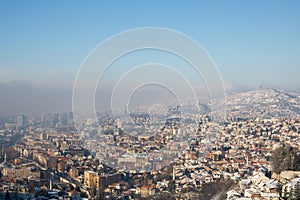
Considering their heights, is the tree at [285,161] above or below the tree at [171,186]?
above

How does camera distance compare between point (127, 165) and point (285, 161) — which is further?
point (285, 161)

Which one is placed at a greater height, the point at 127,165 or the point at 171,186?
the point at 127,165

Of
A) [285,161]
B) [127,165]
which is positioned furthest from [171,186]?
[285,161]

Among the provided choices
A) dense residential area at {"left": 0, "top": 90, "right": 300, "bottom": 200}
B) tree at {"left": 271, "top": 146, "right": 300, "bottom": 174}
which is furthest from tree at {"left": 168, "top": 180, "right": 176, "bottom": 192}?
tree at {"left": 271, "top": 146, "right": 300, "bottom": 174}

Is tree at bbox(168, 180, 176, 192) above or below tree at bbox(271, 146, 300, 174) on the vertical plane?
below

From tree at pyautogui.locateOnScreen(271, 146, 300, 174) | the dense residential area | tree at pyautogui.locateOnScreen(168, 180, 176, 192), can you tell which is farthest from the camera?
tree at pyautogui.locateOnScreen(168, 180, 176, 192)

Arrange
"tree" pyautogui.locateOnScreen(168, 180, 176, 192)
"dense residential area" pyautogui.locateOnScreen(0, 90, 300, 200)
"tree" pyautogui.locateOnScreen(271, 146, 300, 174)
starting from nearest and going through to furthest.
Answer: "dense residential area" pyautogui.locateOnScreen(0, 90, 300, 200) → "tree" pyautogui.locateOnScreen(271, 146, 300, 174) → "tree" pyautogui.locateOnScreen(168, 180, 176, 192)

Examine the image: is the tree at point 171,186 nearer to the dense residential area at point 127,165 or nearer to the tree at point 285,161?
the dense residential area at point 127,165

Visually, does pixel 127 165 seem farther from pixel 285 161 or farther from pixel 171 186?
pixel 285 161

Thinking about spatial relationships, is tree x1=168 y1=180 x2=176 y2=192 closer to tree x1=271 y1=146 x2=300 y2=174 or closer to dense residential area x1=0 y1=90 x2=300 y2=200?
dense residential area x1=0 y1=90 x2=300 y2=200

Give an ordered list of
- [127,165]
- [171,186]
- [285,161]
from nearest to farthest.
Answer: [127,165] → [285,161] → [171,186]

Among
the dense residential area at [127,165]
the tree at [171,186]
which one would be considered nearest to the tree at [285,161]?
the dense residential area at [127,165]

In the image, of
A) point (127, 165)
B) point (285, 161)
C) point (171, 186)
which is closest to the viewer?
point (127, 165)
